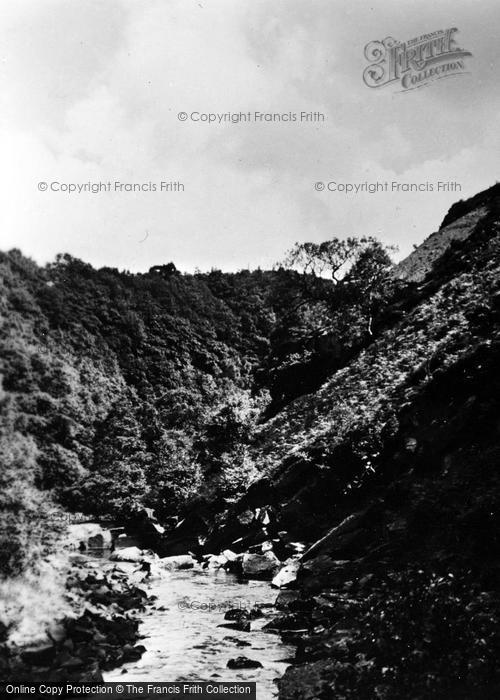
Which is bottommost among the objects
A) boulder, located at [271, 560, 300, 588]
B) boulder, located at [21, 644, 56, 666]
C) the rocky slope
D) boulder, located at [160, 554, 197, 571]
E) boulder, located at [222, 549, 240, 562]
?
boulder, located at [160, 554, 197, 571]

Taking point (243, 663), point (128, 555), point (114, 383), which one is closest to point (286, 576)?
point (243, 663)

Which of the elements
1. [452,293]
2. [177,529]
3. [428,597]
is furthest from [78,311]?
[428,597]

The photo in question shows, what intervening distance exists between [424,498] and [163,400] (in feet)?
94.9

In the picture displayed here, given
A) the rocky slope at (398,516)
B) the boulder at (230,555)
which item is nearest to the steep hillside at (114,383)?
the boulder at (230,555)

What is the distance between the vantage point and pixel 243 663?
8.80m

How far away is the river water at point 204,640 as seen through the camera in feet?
28.1

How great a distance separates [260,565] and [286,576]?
6.39ft

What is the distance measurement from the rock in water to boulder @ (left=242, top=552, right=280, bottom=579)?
6093mm

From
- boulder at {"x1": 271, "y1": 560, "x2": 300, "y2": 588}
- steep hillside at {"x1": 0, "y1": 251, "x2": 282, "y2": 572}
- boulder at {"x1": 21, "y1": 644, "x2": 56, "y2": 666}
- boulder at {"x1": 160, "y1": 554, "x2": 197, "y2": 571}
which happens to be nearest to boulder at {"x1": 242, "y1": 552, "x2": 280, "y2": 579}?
Result: boulder at {"x1": 271, "y1": 560, "x2": 300, "y2": 588}

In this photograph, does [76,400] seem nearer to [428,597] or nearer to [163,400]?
[163,400]

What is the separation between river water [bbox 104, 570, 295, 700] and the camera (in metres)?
8.55

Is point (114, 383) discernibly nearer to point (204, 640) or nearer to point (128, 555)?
point (128, 555)

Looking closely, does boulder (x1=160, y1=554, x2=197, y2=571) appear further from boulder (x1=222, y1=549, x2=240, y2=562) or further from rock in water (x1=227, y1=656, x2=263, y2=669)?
rock in water (x1=227, y1=656, x2=263, y2=669)

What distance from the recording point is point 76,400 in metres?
33.9
